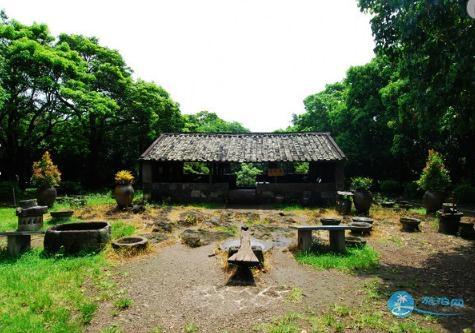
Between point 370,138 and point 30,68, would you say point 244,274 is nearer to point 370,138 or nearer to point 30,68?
point 30,68

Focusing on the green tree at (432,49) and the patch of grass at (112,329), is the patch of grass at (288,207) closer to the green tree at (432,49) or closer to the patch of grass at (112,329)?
the green tree at (432,49)

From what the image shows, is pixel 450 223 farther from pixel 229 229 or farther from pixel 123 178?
pixel 123 178

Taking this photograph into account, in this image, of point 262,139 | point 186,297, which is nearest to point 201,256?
point 186,297

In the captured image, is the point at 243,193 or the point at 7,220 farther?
the point at 243,193

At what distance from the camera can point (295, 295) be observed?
5.76 metres

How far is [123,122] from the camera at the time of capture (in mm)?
24625

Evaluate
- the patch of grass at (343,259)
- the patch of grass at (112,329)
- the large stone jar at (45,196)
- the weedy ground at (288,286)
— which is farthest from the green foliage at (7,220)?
the patch of grass at (343,259)

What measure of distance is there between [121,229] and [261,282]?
625 cm

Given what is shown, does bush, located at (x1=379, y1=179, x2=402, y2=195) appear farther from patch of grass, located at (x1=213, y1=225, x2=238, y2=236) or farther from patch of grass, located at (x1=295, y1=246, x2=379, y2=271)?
patch of grass, located at (x1=295, y1=246, x2=379, y2=271)

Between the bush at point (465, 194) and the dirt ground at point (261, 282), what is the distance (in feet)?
28.4

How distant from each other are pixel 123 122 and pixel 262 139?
11.5 metres
